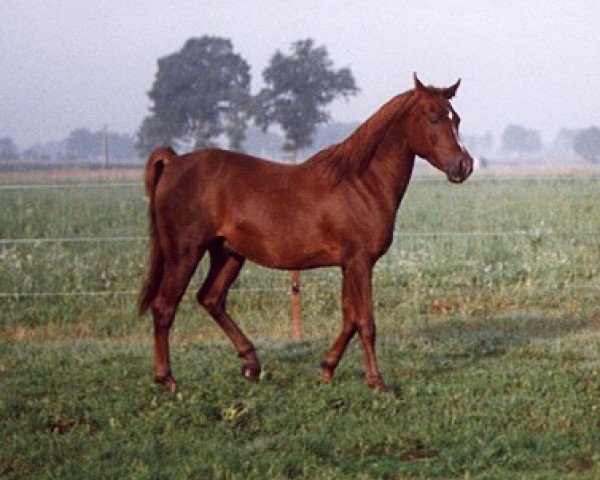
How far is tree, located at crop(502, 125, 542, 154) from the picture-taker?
369 ft

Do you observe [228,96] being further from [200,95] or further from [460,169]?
[460,169]

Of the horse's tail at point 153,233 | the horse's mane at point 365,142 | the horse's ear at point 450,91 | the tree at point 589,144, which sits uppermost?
the tree at point 589,144

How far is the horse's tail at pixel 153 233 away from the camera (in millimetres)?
7906

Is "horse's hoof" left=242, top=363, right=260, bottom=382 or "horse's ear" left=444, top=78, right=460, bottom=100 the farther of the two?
"horse's hoof" left=242, top=363, right=260, bottom=382

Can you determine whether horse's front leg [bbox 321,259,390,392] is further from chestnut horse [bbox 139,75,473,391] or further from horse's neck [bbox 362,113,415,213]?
horse's neck [bbox 362,113,415,213]

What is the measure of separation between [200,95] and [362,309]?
3419 centimetres

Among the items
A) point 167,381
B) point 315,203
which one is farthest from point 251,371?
point 315,203

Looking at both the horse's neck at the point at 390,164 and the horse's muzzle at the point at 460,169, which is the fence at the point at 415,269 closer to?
the horse's neck at the point at 390,164

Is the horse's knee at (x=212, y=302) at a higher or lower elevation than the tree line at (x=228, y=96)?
lower

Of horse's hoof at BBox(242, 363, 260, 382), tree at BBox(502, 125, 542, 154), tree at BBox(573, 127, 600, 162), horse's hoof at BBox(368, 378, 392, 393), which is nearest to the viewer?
horse's hoof at BBox(368, 378, 392, 393)

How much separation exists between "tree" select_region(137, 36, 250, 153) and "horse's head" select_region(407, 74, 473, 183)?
33035mm

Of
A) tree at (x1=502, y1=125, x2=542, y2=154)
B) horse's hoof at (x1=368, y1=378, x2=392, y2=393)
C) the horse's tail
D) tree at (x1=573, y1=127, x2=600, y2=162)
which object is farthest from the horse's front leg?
tree at (x1=502, y1=125, x2=542, y2=154)

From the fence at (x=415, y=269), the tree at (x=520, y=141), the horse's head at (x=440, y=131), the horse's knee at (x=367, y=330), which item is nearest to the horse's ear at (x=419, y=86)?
the horse's head at (x=440, y=131)

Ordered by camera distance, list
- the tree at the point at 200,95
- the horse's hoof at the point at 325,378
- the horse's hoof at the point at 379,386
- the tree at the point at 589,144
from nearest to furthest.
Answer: the horse's hoof at the point at 379,386 → the horse's hoof at the point at 325,378 → the tree at the point at 200,95 → the tree at the point at 589,144
